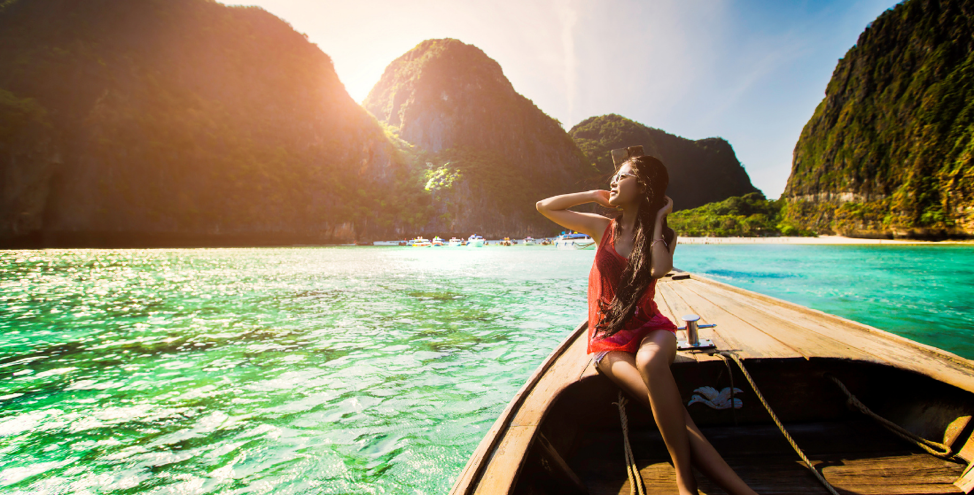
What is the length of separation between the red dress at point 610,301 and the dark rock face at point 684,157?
527 ft

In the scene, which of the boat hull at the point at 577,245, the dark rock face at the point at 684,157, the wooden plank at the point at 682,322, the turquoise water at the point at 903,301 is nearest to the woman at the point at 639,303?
the wooden plank at the point at 682,322

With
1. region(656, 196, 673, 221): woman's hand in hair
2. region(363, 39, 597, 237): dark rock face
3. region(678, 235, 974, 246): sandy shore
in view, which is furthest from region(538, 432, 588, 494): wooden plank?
region(363, 39, 597, 237): dark rock face

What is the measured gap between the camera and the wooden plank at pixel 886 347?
7.04 feet

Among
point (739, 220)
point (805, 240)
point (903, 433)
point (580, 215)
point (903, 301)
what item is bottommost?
point (903, 301)

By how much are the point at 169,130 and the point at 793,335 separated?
83014 millimetres

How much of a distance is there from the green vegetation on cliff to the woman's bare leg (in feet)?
269

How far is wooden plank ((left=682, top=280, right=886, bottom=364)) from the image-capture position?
2.58m

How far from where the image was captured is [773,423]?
8.29ft

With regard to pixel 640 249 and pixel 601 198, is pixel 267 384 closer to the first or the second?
pixel 601 198

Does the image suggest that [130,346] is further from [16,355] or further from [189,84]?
[189,84]

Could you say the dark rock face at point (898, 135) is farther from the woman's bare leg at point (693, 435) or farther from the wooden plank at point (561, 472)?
the wooden plank at point (561, 472)

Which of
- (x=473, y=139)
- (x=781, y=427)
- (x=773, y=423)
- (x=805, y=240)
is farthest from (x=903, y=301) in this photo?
(x=473, y=139)

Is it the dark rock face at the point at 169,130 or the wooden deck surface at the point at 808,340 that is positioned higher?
the dark rock face at the point at 169,130

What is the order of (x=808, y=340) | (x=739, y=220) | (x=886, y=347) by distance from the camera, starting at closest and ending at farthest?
(x=886, y=347) → (x=808, y=340) → (x=739, y=220)
